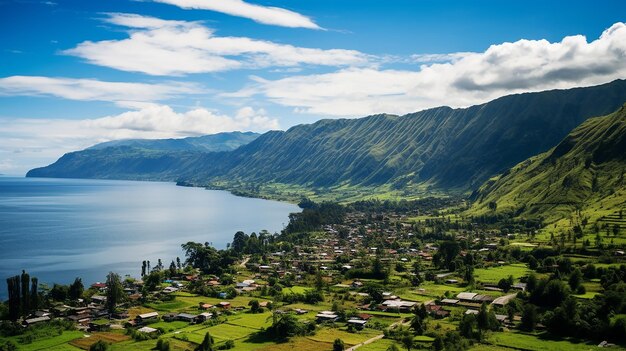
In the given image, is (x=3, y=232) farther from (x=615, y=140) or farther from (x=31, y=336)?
(x=615, y=140)

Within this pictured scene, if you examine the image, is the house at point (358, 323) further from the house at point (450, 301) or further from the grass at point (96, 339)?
the grass at point (96, 339)

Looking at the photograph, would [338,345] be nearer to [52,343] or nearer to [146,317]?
[146,317]

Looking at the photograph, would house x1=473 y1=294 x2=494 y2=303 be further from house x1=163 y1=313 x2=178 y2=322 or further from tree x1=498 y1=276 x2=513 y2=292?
house x1=163 y1=313 x2=178 y2=322

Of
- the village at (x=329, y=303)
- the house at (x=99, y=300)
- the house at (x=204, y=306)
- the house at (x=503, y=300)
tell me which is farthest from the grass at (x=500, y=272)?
the house at (x=99, y=300)

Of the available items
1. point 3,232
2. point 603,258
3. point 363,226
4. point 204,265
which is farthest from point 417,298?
point 3,232

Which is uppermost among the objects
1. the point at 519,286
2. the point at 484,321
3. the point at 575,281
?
the point at 575,281

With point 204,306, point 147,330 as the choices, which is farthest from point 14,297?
point 204,306

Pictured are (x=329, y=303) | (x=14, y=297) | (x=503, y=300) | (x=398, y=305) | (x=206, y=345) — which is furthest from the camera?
(x=329, y=303)
